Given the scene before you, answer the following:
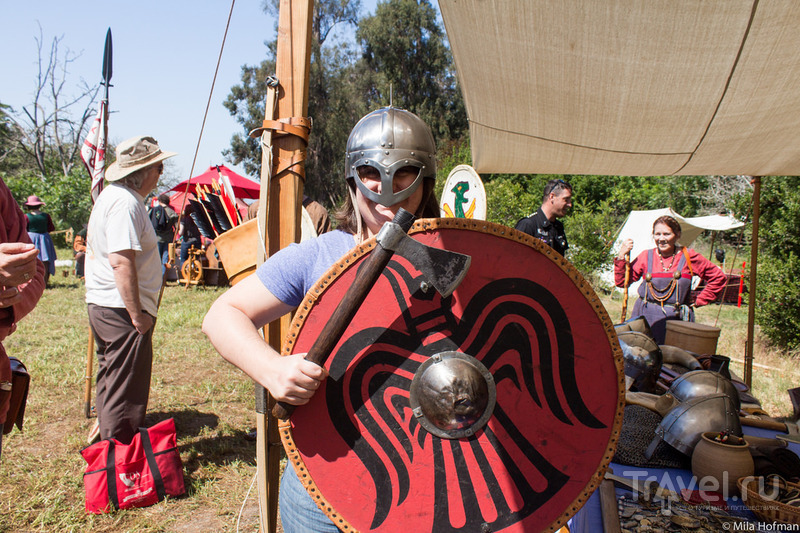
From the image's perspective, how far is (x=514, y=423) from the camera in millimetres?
1169

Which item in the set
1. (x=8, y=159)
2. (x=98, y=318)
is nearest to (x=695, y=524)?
(x=98, y=318)

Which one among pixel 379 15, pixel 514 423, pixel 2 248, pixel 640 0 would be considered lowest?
pixel 514 423

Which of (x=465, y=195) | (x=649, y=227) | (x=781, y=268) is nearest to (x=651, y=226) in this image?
(x=649, y=227)

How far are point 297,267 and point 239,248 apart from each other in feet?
3.79

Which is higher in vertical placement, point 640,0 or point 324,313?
point 640,0

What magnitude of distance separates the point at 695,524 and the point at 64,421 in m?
4.17

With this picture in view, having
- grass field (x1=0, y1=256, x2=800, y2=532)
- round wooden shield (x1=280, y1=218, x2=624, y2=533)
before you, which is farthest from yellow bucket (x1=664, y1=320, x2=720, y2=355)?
round wooden shield (x1=280, y1=218, x2=624, y2=533)

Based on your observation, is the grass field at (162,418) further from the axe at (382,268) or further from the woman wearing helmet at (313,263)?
the axe at (382,268)

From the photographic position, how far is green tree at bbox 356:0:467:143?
26.3 m

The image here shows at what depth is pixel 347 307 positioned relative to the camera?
1.09m

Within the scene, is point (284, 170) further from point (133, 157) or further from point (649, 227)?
point (649, 227)

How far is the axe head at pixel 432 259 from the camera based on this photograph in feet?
3.55

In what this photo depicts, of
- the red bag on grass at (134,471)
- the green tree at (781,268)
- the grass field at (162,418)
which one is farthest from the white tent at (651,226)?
the red bag on grass at (134,471)

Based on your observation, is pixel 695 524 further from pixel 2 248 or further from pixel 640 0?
pixel 2 248
